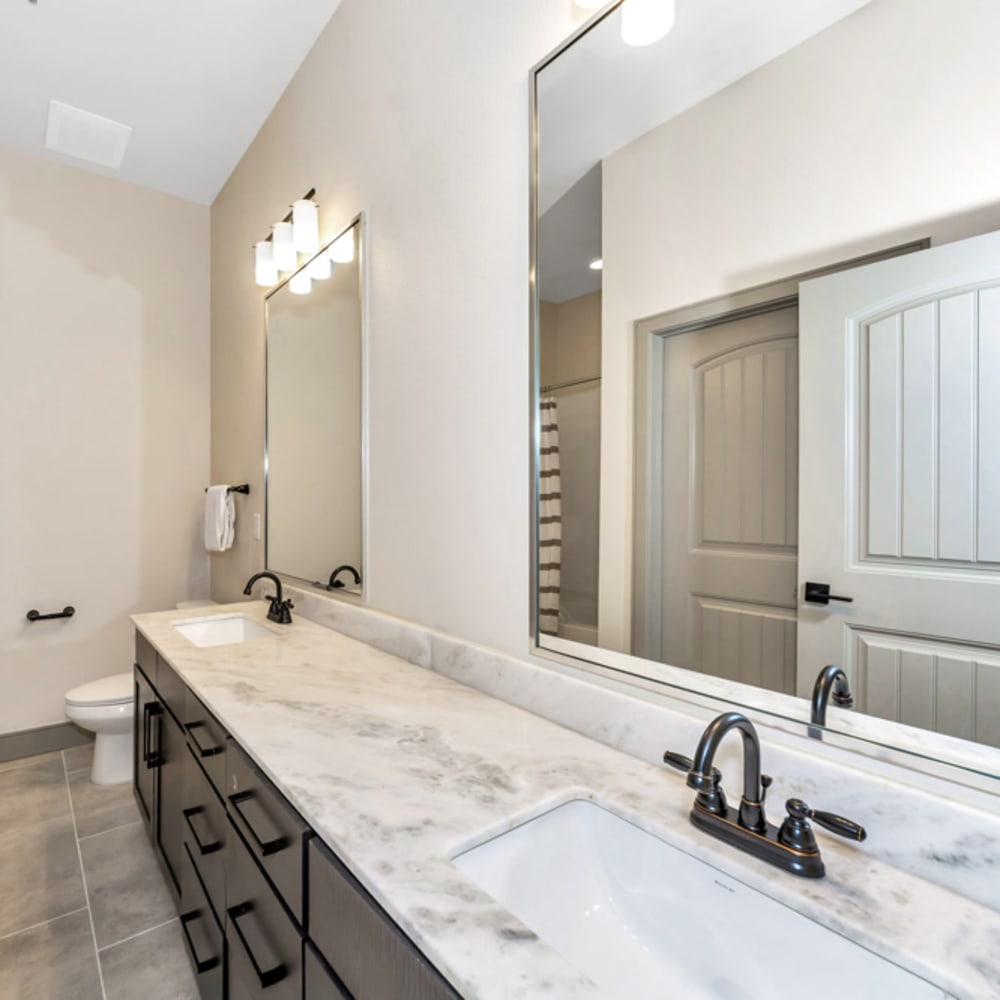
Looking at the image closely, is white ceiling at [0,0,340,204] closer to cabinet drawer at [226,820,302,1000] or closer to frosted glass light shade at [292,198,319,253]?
frosted glass light shade at [292,198,319,253]

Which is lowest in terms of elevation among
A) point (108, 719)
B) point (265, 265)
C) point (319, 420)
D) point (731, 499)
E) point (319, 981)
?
point (108, 719)

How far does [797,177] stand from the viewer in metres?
0.78

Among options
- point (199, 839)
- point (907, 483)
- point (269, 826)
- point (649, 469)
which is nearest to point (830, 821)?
point (907, 483)

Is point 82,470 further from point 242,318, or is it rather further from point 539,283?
point 539,283

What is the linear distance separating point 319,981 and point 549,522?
2.53ft

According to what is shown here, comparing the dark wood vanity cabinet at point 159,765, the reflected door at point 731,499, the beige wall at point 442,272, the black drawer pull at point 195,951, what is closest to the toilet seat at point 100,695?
the dark wood vanity cabinet at point 159,765

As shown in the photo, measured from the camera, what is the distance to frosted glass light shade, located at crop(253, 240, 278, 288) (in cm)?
233

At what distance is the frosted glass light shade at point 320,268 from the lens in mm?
1997

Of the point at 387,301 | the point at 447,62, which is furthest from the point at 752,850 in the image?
the point at 447,62

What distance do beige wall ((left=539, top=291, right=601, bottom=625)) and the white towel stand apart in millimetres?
2078

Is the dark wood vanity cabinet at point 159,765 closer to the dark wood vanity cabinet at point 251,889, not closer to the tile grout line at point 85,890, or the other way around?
the dark wood vanity cabinet at point 251,889

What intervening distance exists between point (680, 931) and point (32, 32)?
3.01m

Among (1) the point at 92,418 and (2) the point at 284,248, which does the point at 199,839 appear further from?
(1) the point at 92,418

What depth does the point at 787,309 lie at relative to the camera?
2.61ft
